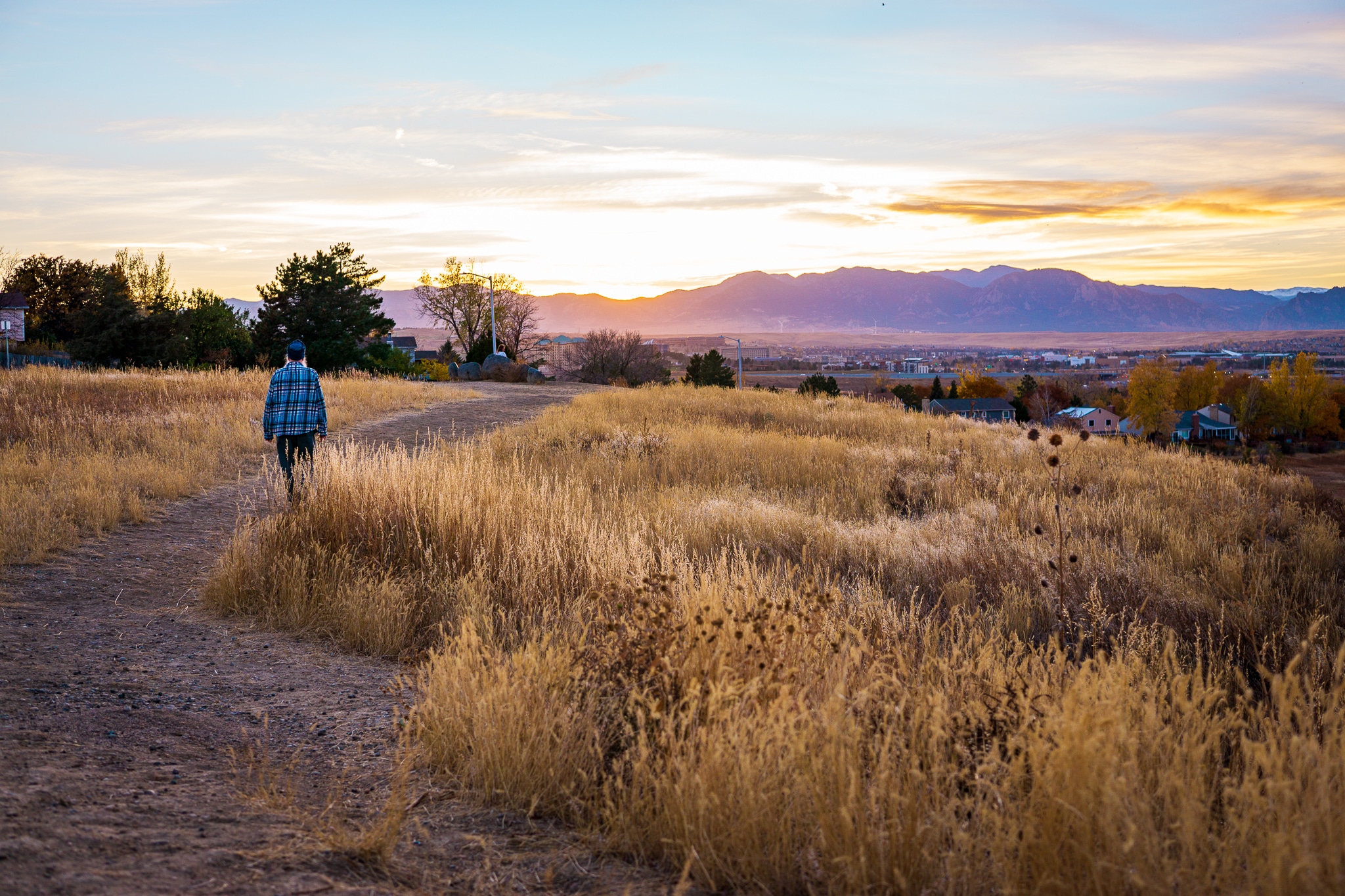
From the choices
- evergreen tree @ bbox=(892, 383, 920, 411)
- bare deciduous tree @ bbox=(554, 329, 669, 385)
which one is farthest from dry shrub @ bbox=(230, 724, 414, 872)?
evergreen tree @ bbox=(892, 383, 920, 411)

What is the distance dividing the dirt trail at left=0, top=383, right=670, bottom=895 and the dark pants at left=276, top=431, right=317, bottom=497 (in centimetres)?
261

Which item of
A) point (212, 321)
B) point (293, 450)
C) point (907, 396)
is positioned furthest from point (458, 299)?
point (293, 450)

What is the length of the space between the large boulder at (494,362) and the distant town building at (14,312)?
80.4 feet

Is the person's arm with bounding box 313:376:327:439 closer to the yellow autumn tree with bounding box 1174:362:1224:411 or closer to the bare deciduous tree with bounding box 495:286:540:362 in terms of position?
the bare deciduous tree with bounding box 495:286:540:362

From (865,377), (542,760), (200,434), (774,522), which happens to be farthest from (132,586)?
(865,377)

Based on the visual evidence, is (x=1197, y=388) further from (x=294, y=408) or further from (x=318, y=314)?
(x=294, y=408)

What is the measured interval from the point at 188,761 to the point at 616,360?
Result: 4236 cm

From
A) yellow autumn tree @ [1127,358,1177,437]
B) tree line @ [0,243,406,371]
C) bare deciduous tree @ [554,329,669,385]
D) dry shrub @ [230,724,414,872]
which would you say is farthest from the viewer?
yellow autumn tree @ [1127,358,1177,437]

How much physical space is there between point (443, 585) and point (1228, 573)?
20.0 ft

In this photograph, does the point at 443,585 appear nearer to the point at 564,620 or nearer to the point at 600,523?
the point at 564,620

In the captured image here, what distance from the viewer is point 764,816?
9.02ft

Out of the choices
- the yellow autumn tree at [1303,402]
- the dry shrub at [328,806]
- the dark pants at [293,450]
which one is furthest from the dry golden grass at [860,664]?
the yellow autumn tree at [1303,402]

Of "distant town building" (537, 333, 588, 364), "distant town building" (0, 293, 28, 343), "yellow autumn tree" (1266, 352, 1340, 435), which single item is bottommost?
"yellow autumn tree" (1266, 352, 1340, 435)

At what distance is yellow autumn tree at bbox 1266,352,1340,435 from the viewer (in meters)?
81.8
